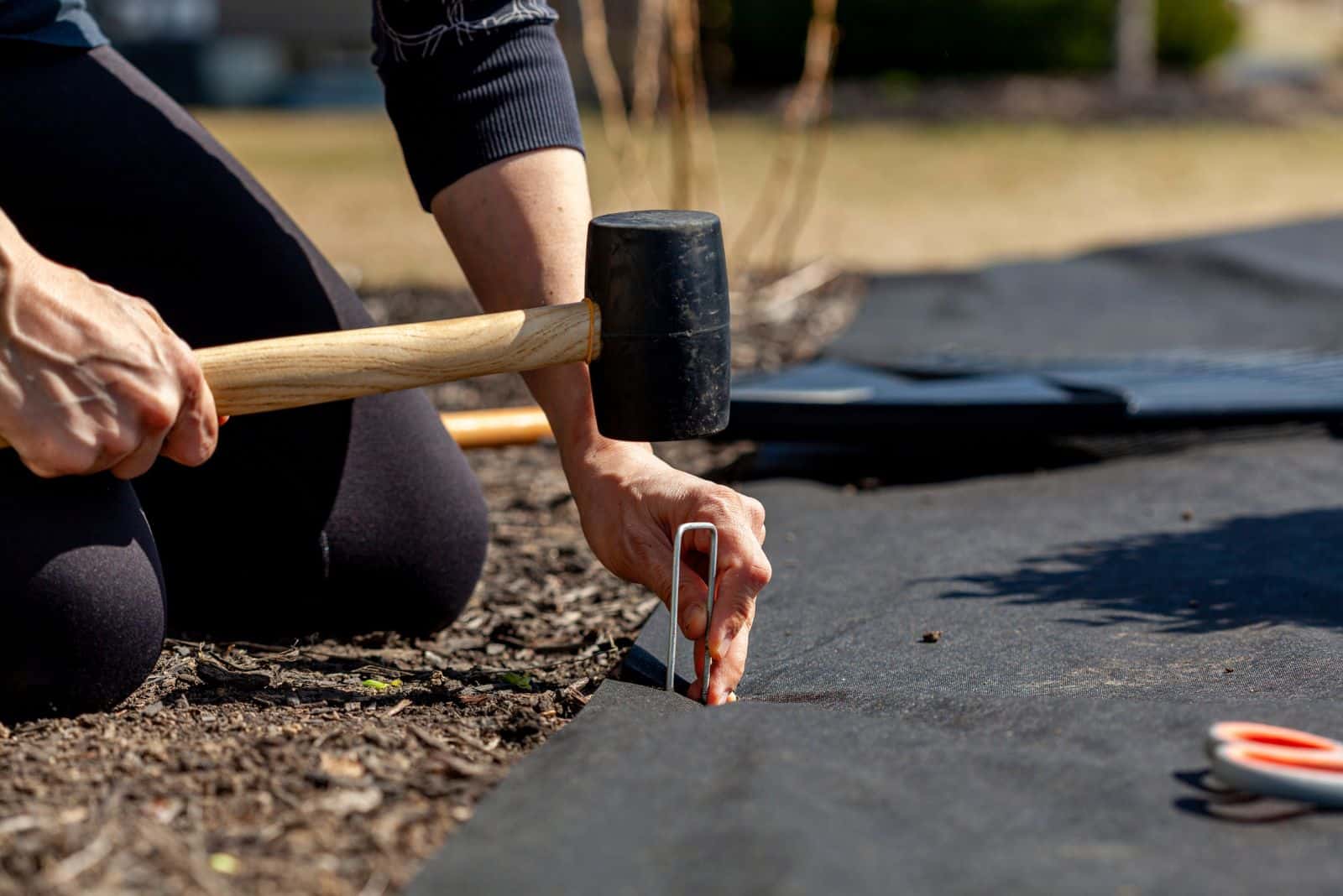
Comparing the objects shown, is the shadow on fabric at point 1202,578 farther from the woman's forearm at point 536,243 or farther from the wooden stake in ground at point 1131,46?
the wooden stake in ground at point 1131,46

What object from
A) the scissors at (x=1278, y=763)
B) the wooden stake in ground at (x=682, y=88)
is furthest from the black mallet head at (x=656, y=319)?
the wooden stake in ground at (x=682, y=88)

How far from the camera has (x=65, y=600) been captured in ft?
5.83

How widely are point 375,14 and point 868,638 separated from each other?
1192 mm

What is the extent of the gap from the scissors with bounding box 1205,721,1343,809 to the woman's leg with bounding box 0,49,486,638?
1319 millimetres

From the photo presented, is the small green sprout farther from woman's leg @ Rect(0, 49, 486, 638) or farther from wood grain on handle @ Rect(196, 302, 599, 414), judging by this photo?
wood grain on handle @ Rect(196, 302, 599, 414)

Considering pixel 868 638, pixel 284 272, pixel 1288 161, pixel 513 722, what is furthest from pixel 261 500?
pixel 1288 161

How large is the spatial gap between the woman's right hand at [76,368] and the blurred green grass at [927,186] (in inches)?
165

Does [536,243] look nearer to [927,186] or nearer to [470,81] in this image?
[470,81]

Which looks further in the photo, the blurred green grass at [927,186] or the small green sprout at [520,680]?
the blurred green grass at [927,186]

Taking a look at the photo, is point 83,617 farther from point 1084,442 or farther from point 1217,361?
point 1217,361

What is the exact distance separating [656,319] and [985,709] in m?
0.64

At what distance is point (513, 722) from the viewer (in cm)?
179

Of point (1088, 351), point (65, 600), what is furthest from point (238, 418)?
point (1088, 351)

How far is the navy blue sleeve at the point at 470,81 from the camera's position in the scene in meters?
2.12
